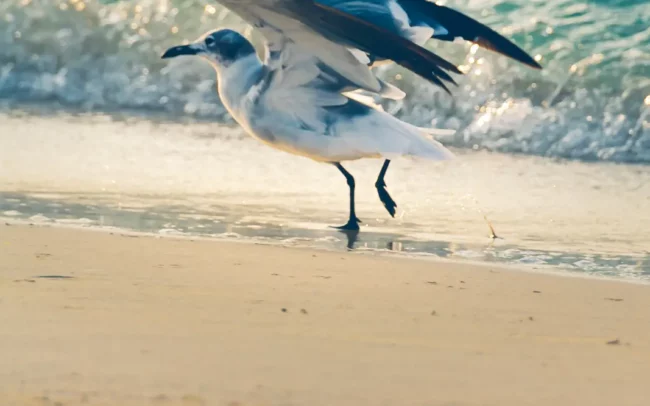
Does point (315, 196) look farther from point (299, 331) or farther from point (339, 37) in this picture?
point (299, 331)

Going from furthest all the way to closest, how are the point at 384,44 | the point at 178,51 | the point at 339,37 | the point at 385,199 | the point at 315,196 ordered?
the point at 315,196
the point at 178,51
the point at 385,199
the point at 339,37
the point at 384,44

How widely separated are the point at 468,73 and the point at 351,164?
6.52 ft

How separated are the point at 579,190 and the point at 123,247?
257 centimetres

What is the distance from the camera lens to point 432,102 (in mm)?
8445

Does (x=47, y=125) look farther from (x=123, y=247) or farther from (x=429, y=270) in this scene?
(x=429, y=270)

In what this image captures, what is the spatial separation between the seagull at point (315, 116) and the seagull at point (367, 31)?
0.09m

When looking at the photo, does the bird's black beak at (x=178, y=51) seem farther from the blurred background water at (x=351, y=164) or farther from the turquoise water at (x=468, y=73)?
the turquoise water at (x=468, y=73)

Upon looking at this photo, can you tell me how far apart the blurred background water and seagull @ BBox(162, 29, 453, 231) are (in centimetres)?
27

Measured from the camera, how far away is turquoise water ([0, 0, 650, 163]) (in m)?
7.78

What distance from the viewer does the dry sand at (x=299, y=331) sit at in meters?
2.68

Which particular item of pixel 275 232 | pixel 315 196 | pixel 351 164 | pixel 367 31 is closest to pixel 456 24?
pixel 367 31

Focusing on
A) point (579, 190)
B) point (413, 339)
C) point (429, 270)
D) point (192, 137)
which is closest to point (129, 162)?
point (192, 137)

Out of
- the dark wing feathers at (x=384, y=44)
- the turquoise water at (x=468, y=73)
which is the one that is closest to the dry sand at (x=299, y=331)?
the dark wing feathers at (x=384, y=44)

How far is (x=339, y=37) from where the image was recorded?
16.5 ft
